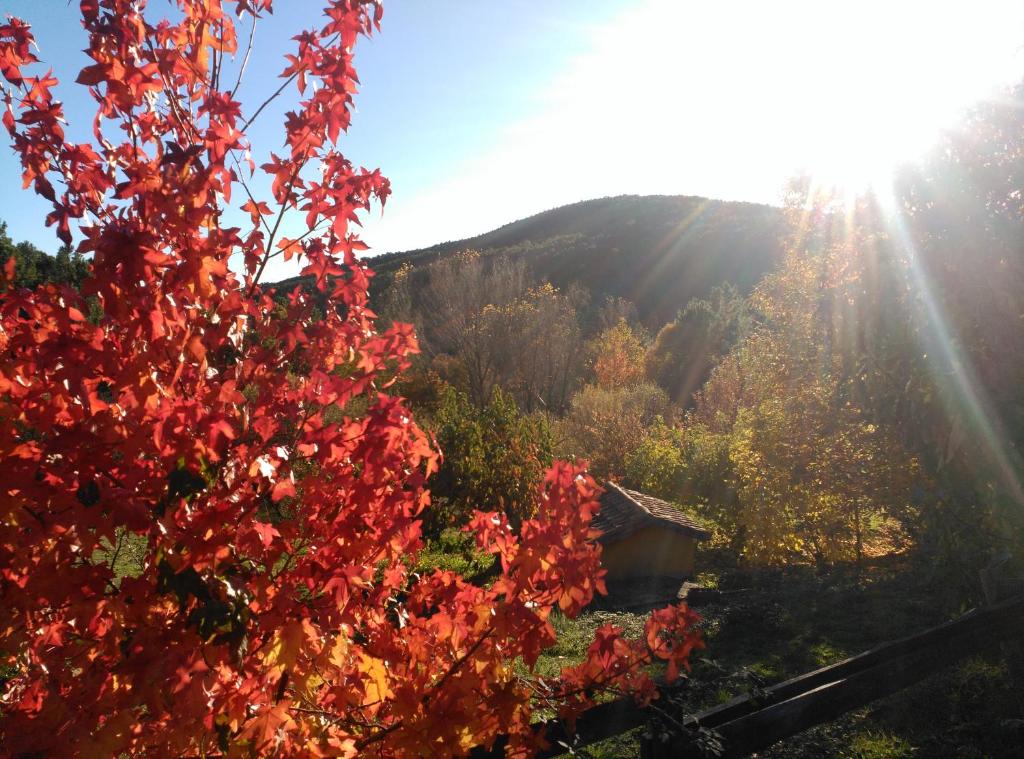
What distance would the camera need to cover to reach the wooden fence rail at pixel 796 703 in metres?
2.31

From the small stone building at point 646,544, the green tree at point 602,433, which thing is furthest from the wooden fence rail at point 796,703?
the green tree at point 602,433

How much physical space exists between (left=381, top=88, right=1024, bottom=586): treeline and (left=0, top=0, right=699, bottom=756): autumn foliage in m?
3.44

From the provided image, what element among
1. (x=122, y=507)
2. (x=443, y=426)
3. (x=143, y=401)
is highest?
(x=143, y=401)

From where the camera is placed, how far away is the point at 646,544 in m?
11.5

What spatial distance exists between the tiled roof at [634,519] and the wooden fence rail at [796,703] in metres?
7.02

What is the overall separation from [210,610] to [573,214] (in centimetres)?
10356

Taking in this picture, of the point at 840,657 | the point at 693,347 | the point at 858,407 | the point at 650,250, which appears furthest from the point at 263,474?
the point at 650,250

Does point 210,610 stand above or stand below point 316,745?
above

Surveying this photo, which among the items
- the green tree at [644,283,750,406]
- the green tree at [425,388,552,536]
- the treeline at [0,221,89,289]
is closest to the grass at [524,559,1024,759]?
the green tree at [425,388,552,536]

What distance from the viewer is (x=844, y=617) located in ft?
25.7

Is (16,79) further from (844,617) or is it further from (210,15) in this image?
(844,617)

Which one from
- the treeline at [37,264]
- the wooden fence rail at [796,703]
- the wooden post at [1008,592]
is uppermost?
the treeline at [37,264]

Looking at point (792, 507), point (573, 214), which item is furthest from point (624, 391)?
point (573, 214)

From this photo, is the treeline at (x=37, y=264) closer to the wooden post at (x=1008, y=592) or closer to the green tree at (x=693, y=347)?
the wooden post at (x=1008, y=592)
